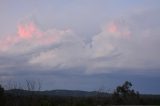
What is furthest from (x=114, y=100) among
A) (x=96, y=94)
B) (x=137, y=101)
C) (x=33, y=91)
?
(x=33, y=91)

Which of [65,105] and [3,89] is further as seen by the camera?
[3,89]

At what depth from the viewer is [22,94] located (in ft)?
178

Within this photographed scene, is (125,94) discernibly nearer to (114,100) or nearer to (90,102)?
(114,100)

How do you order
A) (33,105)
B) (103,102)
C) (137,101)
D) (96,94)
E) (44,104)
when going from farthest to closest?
(137,101)
(96,94)
(103,102)
(33,105)
(44,104)

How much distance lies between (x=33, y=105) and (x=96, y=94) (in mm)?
9297

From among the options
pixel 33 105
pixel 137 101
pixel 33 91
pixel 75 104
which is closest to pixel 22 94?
pixel 33 91

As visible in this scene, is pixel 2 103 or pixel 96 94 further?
pixel 96 94

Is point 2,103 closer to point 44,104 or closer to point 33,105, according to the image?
point 33,105

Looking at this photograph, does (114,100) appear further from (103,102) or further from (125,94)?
(103,102)

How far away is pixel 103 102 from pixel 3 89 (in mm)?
10675

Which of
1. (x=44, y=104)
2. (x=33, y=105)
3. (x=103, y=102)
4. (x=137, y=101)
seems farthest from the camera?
(x=137, y=101)

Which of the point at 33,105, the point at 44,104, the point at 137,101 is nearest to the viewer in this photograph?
the point at 44,104

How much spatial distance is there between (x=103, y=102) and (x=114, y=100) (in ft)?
34.9

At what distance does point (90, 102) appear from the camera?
5144 centimetres
